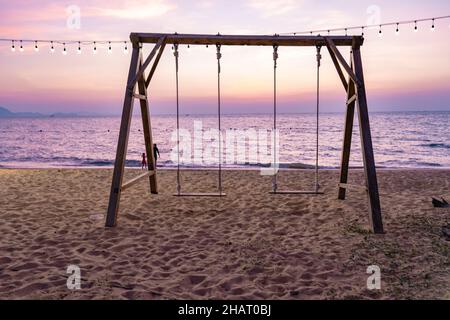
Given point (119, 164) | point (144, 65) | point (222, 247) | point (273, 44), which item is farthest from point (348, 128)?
point (119, 164)

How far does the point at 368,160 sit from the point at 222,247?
95.5 inches

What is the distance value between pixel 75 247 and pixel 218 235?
176 centimetres

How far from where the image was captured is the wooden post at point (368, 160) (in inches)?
184

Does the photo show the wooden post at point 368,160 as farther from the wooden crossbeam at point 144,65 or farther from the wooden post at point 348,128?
the wooden crossbeam at point 144,65

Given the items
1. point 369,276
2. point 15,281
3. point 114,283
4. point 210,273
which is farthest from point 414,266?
point 15,281

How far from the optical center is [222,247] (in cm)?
415

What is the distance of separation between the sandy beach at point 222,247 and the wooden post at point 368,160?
0.24 metres

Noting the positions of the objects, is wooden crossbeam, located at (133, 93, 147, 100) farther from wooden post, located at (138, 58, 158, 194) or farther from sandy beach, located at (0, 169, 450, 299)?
sandy beach, located at (0, 169, 450, 299)

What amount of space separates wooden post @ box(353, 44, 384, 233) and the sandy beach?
0.24 m

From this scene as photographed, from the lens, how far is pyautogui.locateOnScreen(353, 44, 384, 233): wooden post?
468 cm

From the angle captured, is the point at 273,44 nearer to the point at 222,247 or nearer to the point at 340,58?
the point at 340,58

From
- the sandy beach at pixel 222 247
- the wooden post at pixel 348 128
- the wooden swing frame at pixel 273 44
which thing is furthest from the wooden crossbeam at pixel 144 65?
the wooden post at pixel 348 128

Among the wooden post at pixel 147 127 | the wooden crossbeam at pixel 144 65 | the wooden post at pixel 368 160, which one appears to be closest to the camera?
the wooden post at pixel 368 160

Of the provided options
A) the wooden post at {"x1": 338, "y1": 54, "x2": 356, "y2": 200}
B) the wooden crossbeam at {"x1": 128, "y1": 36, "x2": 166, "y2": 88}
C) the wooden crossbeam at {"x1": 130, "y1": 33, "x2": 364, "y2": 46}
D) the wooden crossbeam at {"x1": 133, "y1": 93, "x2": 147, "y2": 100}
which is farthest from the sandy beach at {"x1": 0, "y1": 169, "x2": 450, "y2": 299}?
the wooden crossbeam at {"x1": 130, "y1": 33, "x2": 364, "y2": 46}
